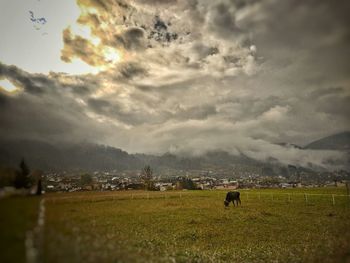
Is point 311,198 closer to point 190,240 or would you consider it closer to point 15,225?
point 190,240

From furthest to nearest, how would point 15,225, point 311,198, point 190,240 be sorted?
point 311,198, point 190,240, point 15,225

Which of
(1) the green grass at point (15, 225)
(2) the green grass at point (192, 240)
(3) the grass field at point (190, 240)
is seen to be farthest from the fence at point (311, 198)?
(1) the green grass at point (15, 225)

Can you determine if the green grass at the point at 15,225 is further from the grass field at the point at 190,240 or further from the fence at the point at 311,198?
the fence at the point at 311,198

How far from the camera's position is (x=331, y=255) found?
10.9 meters

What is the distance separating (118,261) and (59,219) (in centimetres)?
213

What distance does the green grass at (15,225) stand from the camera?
506 cm

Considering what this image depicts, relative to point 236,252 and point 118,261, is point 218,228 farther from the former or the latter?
point 118,261

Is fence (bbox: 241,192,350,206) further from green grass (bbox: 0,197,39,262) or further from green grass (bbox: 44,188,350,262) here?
green grass (bbox: 0,197,39,262)

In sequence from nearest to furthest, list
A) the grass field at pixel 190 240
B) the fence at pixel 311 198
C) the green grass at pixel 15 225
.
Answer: the green grass at pixel 15 225 → the grass field at pixel 190 240 → the fence at pixel 311 198

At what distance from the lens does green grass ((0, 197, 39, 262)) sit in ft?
16.6

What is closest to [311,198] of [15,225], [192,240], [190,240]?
[192,240]

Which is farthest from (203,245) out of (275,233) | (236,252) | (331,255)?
(331,255)

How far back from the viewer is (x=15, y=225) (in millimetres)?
Result: 5898

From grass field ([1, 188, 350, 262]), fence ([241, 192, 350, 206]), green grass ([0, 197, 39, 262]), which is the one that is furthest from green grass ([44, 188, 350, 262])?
fence ([241, 192, 350, 206])
